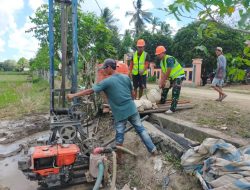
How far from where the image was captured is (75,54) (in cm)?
562

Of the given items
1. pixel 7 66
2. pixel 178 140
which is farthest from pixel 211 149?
pixel 7 66

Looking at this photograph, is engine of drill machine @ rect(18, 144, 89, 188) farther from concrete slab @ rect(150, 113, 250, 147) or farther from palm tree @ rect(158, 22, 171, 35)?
palm tree @ rect(158, 22, 171, 35)

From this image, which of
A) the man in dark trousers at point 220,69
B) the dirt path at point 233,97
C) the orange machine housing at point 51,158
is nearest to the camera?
the orange machine housing at point 51,158

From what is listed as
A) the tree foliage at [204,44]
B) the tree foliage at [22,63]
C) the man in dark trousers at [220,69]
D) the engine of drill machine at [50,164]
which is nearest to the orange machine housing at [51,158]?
the engine of drill machine at [50,164]

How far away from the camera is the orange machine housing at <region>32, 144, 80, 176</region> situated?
360 centimetres

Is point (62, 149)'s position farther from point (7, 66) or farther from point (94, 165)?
point (7, 66)

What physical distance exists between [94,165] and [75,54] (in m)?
2.61

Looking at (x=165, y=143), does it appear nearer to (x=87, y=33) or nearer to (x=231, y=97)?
(x=231, y=97)

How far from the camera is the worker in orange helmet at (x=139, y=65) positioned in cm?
692

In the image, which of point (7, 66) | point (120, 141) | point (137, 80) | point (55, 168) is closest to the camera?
point (55, 168)

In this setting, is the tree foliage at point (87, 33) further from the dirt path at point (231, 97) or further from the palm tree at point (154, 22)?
the palm tree at point (154, 22)

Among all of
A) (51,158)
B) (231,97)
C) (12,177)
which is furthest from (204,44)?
(51,158)

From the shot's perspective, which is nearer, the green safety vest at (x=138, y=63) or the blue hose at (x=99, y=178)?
the blue hose at (x=99, y=178)

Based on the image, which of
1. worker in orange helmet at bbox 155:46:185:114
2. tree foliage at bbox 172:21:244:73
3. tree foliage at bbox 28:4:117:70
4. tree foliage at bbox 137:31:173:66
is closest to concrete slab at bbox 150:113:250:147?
worker in orange helmet at bbox 155:46:185:114
